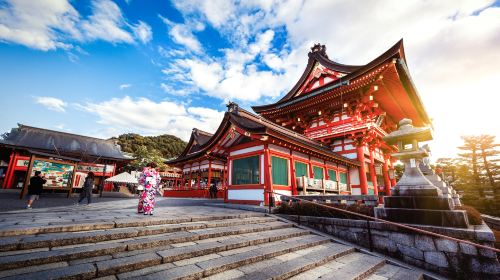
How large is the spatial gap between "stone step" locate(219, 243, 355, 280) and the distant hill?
2318 inches

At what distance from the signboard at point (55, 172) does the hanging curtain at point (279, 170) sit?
13527 millimetres

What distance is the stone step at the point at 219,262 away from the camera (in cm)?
308

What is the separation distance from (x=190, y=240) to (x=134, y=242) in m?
1.13

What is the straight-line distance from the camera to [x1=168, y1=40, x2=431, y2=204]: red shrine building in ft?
34.6

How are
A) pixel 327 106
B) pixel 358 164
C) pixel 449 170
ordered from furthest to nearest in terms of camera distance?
pixel 449 170 → pixel 327 106 → pixel 358 164

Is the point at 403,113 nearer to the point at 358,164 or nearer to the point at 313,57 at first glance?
the point at 358,164

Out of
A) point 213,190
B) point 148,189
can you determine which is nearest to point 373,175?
point 213,190

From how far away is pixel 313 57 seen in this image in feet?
60.3

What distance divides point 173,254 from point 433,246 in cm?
569

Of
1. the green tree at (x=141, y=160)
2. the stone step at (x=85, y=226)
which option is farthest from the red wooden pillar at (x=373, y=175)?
the green tree at (x=141, y=160)

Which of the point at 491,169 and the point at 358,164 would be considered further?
the point at 491,169

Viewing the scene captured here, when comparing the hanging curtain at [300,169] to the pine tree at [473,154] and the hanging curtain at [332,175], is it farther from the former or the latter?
the pine tree at [473,154]

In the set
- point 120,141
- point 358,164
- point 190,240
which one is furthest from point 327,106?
point 120,141

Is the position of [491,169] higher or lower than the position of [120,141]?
lower
